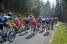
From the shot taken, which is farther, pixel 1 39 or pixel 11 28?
pixel 11 28

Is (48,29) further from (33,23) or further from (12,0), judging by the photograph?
(12,0)

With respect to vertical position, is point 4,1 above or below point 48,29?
above

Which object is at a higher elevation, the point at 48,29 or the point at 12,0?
the point at 12,0

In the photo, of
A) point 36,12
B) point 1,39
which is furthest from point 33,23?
point 36,12

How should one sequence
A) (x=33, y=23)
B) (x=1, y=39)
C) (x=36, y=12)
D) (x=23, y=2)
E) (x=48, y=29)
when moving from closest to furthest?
(x=1, y=39) < (x=33, y=23) < (x=48, y=29) < (x=23, y=2) < (x=36, y=12)

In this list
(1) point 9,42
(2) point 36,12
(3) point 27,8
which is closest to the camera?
(1) point 9,42

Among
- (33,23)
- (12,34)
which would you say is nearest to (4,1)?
(33,23)

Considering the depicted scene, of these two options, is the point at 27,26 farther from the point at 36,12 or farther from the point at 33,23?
the point at 36,12

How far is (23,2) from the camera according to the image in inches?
2311

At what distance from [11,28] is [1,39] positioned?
2044 millimetres

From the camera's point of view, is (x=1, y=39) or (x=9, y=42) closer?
(x=1, y=39)

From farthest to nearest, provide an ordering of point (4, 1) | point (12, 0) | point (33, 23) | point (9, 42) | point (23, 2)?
point (23, 2) < point (12, 0) < point (4, 1) < point (33, 23) < point (9, 42)

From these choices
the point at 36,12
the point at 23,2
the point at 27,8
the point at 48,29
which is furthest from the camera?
the point at 36,12

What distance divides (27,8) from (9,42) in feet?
145
